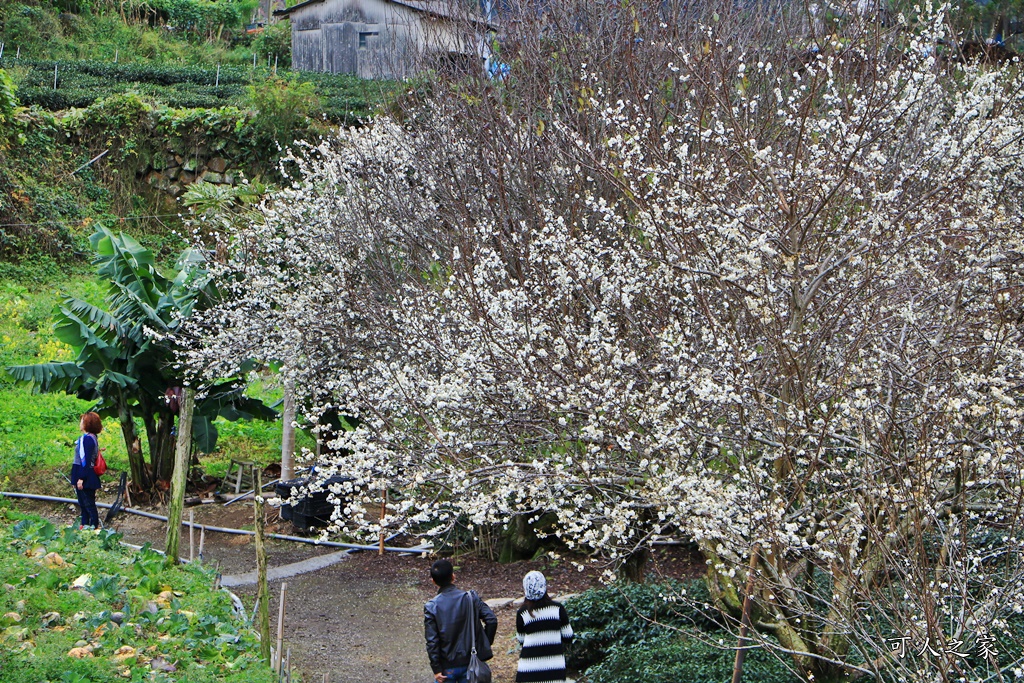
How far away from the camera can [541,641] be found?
270 inches

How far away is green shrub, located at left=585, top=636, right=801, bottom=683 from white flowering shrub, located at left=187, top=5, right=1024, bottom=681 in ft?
0.83

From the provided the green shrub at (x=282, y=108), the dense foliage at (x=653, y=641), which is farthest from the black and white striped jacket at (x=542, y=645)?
the green shrub at (x=282, y=108)

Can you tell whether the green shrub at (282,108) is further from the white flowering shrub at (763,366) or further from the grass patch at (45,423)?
the white flowering shrub at (763,366)

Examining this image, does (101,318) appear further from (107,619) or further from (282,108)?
(282,108)

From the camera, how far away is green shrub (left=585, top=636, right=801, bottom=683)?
722 cm

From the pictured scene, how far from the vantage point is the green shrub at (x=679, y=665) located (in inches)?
284

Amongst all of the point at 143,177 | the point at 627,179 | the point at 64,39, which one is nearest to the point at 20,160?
the point at 143,177

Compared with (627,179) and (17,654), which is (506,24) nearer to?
(627,179)

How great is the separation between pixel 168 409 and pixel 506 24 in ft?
27.2

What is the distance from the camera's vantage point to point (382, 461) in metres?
8.24

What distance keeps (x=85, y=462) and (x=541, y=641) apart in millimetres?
7246

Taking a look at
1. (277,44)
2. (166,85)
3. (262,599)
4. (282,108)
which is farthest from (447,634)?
(277,44)

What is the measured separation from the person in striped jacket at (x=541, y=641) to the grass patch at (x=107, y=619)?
1984 millimetres

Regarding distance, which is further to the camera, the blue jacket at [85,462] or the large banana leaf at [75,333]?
the large banana leaf at [75,333]
